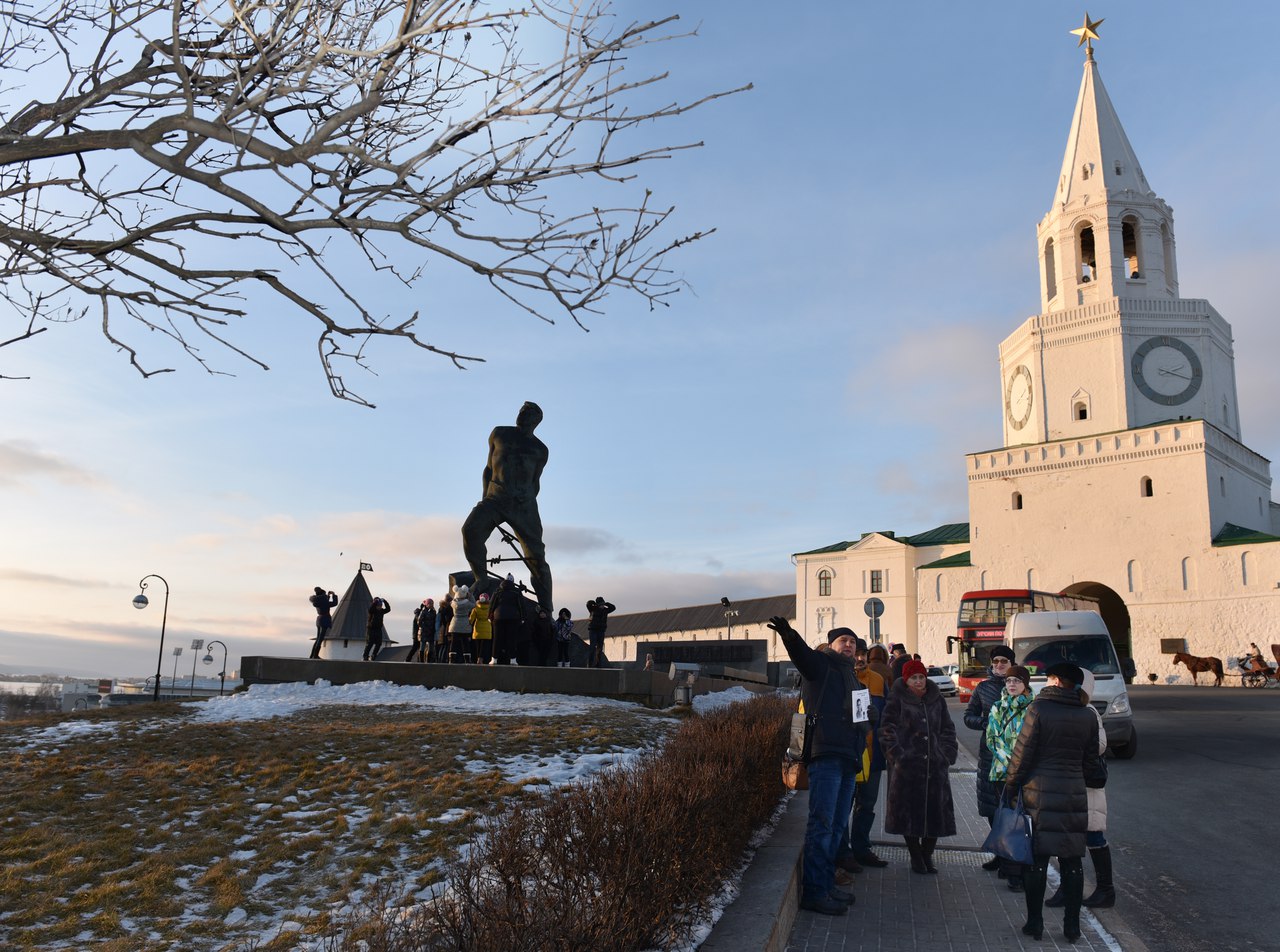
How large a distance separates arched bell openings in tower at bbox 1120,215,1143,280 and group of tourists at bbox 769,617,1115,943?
185 feet

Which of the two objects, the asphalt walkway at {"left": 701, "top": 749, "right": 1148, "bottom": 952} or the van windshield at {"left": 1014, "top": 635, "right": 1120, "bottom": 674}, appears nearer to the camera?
the asphalt walkway at {"left": 701, "top": 749, "right": 1148, "bottom": 952}

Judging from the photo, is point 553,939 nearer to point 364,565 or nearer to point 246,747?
point 246,747

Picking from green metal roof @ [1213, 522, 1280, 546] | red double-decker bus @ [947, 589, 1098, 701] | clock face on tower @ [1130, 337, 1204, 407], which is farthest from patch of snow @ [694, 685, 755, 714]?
clock face on tower @ [1130, 337, 1204, 407]

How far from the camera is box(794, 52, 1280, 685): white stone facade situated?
49188 millimetres

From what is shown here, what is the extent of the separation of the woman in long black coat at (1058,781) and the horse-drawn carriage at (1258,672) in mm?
42101

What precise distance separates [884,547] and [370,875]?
59.9 metres

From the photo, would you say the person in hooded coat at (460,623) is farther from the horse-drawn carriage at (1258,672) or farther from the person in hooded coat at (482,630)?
the horse-drawn carriage at (1258,672)

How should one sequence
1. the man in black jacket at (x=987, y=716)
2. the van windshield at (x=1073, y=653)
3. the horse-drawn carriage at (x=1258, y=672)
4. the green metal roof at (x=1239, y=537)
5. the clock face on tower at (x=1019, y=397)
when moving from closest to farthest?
1. the man in black jacket at (x=987, y=716)
2. the van windshield at (x=1073, y=653)
3. the horse-drawn carriage at (x=1258, y=672)
4. the green metal roof at (x=1239, y=537)
5. the clock face on tower at (x=1019, y=397)

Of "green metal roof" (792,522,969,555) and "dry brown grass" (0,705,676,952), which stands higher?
"green metal roof" (792,522,969,555)

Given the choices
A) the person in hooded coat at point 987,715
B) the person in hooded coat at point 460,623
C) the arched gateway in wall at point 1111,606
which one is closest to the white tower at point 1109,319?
the arched gateway in wall at point 1111,606

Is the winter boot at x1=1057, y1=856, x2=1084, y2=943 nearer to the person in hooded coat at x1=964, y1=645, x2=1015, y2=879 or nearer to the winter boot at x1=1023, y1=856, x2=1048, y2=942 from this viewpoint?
the winter boot at x1=1023, y1=856, x2=1048, y2=942

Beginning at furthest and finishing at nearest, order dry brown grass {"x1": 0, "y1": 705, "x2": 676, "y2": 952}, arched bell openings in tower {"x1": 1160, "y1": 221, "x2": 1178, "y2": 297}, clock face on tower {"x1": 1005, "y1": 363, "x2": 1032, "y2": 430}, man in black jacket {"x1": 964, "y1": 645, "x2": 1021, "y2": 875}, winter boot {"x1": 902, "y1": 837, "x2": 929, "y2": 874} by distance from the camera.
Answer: clock face on tower {"x1": 1005, "y1": 363, "x2": 1032, "y2": 430}, arched bell openings in tower {"x1": 1160, "y1": 221, "x2": 1178, "y2": 297}, man in black jacket {"x1": 964, "y1": 645, "x2": 1021, "y2": 875}, winter boot {"x1": 902, "y1": 837, "x2": 929, "y2": 874}, dry brown grass {"x1": 0, "y1": 705, "x2": 676, "y2": 952}

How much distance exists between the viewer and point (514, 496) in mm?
18984

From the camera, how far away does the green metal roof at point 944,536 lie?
6309 centimetres
